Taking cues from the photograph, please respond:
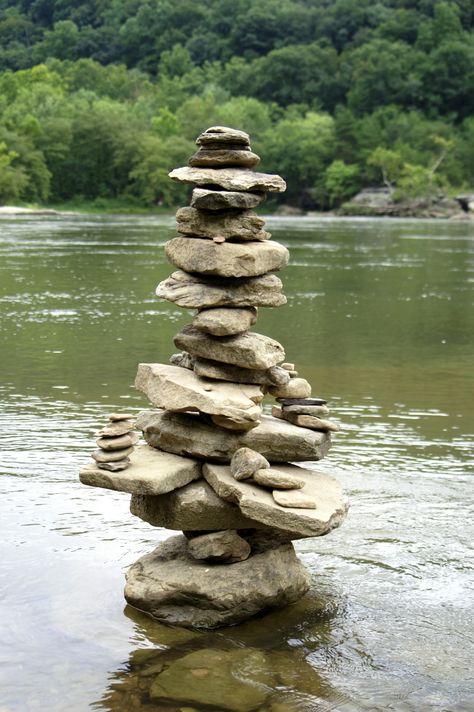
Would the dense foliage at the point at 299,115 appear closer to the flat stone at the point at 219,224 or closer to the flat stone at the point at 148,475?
the flat stone at the point at 219,224

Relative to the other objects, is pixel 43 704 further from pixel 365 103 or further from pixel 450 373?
pixel 365 103

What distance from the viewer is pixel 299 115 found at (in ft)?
533

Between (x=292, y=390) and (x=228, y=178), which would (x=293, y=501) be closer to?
(x=292, y=390)

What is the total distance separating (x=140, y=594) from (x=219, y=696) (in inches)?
65.2

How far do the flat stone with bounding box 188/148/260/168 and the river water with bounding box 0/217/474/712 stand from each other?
12.7ft

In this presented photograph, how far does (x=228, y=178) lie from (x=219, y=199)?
0.74 feet

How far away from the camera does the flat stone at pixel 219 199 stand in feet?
30.6

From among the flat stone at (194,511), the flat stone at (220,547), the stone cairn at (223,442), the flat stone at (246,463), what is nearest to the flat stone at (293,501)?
the stone cairn at (223,442)

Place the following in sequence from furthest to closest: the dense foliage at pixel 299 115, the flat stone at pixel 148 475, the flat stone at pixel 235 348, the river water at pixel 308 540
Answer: the dense foliage at pixel 299 115, the flat stone at pixel 235 348, the flat stone at pixel 148 475, the river water at pixel 308 540

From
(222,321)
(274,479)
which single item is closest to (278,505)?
(274,479)

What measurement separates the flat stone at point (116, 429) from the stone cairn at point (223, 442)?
2cm

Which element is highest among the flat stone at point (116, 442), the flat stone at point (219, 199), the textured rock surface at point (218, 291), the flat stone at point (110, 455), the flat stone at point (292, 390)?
the flat stone at point (219, 199)

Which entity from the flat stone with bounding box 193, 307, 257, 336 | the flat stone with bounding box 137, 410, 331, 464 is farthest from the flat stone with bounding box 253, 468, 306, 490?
the flat stone with bounding box 193, 307, 257, 336

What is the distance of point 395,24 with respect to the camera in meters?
179
